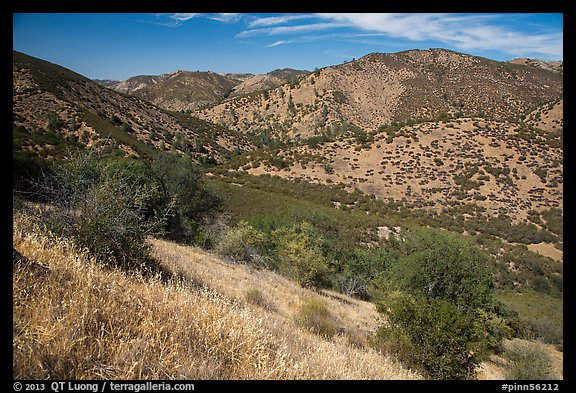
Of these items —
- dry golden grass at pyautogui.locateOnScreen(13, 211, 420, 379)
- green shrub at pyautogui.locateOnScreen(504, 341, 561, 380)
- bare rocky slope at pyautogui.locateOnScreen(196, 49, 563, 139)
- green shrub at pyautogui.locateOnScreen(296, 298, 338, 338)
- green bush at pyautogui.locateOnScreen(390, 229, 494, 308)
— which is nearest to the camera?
dry golden grass at pyautogui.locateOnScreen(13, 211, 420, 379)

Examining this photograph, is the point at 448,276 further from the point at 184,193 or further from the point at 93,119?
the point at 93,119

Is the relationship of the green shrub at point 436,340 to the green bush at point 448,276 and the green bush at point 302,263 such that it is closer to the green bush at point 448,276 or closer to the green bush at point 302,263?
the green bush at point 448,276

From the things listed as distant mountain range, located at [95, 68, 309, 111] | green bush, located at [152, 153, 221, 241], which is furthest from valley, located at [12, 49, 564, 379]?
distant mountain range, located at [95, 68, 309, 111]

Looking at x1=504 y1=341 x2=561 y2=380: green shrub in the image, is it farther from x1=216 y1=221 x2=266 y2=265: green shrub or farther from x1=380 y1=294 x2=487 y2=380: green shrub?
x1=216 y1=221 x2=266 y2=265: green shrub

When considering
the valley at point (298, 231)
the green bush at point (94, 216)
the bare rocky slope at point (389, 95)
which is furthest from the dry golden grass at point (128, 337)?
the bare rocky slope at point (389, 95)

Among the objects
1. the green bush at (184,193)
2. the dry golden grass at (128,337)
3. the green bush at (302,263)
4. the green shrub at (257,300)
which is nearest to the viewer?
the dry golden grass at (128,337)

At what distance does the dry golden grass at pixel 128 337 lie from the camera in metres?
2.19

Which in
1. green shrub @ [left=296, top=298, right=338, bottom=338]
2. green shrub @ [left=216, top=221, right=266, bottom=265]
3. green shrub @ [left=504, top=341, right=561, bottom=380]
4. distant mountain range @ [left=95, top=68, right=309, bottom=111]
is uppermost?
distant mountain range @ [left=95, top=68, right=309, bottom=111]

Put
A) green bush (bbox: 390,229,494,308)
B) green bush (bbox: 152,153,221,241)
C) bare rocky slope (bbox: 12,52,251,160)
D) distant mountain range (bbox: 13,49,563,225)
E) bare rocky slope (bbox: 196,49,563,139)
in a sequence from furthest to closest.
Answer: bare rocky slope (bbox: 196,49,563,139) < distant mountain range (bbox: 13,49,563,225) < bare rocky slope (bbox: 12,52,251,160) < green bush (bbox: 152,153,221,241) < green bush (bbox: 390,229,494,308)

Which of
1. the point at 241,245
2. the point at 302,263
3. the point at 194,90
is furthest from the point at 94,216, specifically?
the point at 194,90

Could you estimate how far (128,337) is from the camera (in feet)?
8.51

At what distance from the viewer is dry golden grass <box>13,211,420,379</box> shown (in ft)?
7.19

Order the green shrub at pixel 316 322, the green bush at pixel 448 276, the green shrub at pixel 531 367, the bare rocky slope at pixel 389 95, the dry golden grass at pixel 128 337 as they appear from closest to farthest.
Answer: the dry golden grass at pixel 128 337, the green shrub at pixel 316 322, the green shrub at pixel 531 367, the green bush at pixel 448 276, the bare rocky slope at pixel 389 95

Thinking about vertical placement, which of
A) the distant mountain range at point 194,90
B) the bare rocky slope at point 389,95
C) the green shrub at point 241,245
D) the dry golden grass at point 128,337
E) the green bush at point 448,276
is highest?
the distant mountain range at point 194,90
